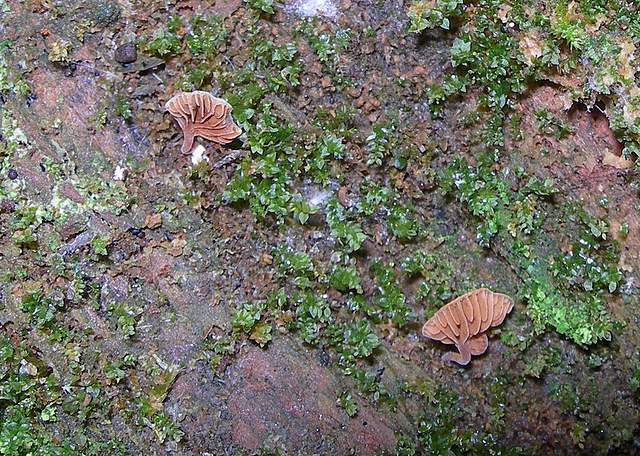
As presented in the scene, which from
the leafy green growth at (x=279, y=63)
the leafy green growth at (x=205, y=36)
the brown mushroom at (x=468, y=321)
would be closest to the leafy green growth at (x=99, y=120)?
the leafy green growth at (x=205, y=36)

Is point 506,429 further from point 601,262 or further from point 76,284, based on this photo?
point 76,284

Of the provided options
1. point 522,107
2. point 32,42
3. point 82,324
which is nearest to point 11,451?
point 82,324

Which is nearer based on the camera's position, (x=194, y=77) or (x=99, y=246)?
(x=99, y=246)

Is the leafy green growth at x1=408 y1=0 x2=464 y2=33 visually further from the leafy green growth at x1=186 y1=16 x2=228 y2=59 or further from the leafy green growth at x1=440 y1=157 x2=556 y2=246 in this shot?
the leafy green growth at x1=186 y1=16 x2=228 y2=59

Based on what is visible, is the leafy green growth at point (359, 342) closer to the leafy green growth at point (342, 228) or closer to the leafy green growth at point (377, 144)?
the leafy green growth at point (342, 228)

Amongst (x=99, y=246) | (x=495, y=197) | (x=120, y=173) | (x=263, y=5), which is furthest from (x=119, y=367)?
(x=495, y=197)

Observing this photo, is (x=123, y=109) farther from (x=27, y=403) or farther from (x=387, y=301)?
(x=387, y=301)
